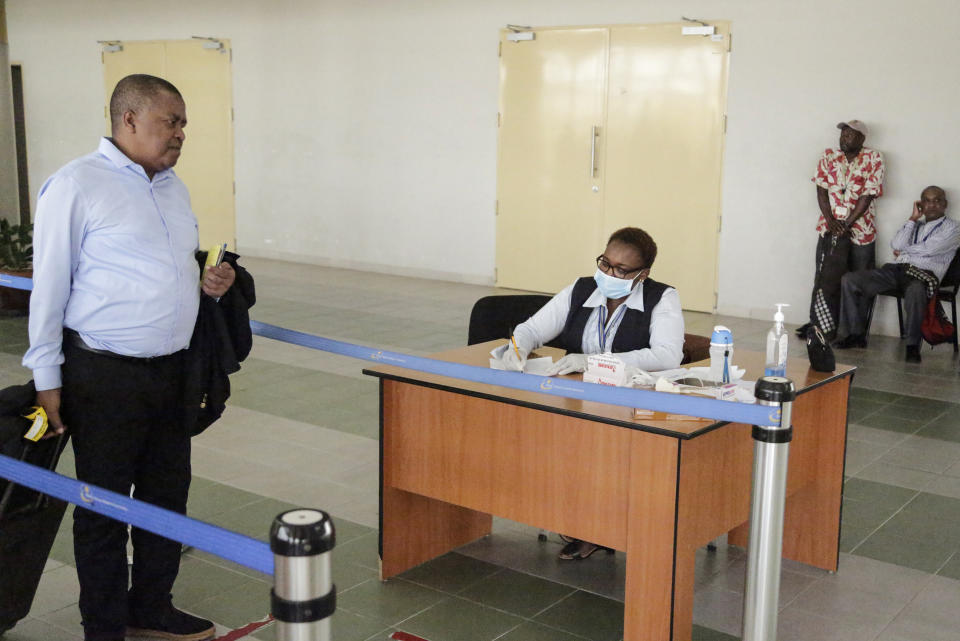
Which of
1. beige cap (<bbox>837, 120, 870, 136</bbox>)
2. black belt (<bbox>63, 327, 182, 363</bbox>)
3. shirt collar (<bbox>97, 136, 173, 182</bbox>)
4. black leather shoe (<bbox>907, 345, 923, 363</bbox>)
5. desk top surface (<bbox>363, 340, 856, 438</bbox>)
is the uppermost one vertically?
beige cap (<bbox>837, 120, 870, 136</bbox>)

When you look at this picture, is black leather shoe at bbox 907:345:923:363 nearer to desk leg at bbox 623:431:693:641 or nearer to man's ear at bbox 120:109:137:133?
desk leg at bbox 623:431:693:641

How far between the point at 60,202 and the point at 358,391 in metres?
3.73

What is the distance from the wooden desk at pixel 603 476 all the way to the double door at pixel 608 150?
5858 millimetres

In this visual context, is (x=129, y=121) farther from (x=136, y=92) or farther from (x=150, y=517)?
(x=150, y=517)

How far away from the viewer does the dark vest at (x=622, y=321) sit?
370cm

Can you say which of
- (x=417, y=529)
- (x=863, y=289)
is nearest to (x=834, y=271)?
(x=863, y=289)

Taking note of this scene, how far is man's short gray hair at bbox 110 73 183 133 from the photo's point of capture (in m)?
2.62

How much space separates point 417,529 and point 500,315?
1.04 m

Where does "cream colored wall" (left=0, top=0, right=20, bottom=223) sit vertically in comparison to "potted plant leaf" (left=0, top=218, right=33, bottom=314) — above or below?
above

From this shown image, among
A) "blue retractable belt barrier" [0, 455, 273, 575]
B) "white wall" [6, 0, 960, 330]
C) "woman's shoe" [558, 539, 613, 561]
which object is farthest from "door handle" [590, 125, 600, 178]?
"blue retractable belt barrier" [0, 455, 273, 575]

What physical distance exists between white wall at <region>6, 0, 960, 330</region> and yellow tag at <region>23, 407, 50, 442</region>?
7434 mm

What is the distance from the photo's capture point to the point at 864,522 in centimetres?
416

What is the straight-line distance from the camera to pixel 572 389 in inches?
114

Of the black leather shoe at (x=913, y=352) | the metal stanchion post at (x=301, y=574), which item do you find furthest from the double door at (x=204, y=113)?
the metal stanchion post at (x=301, y=574)
